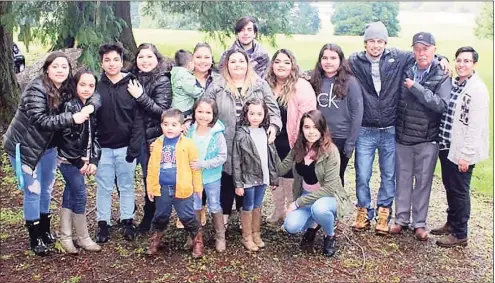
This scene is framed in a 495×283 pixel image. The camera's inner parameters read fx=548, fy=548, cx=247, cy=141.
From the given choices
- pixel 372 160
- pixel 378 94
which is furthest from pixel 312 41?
pixel 378 94

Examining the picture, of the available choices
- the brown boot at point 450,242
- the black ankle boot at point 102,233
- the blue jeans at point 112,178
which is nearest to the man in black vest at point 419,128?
the brown boot at point 450,242

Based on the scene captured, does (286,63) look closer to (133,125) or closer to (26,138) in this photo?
(133,125)

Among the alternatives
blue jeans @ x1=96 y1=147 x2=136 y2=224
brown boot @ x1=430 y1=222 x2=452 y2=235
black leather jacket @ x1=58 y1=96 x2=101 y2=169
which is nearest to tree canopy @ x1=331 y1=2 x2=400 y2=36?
brown boot @ x1=430 y1=222 x2=452 y2=235

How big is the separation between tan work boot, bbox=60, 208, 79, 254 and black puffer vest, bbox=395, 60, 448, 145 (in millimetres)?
2816

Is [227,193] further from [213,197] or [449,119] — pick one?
[449,119]

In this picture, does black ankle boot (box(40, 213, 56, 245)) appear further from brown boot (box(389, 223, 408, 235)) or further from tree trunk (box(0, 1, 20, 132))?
tree trunk (box(0, 1, 20, 132))

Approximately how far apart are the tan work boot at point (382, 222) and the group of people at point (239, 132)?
35cm

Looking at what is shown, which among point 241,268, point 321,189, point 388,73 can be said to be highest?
point 388,73

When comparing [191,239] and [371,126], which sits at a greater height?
[371,126]

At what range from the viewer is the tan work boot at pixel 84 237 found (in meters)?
4.27

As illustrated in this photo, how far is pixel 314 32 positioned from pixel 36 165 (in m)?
9.66

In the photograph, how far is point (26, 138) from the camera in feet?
12.8

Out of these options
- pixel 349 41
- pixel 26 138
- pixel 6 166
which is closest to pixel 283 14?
pixel 349 41

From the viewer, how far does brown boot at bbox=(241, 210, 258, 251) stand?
14.5ft
